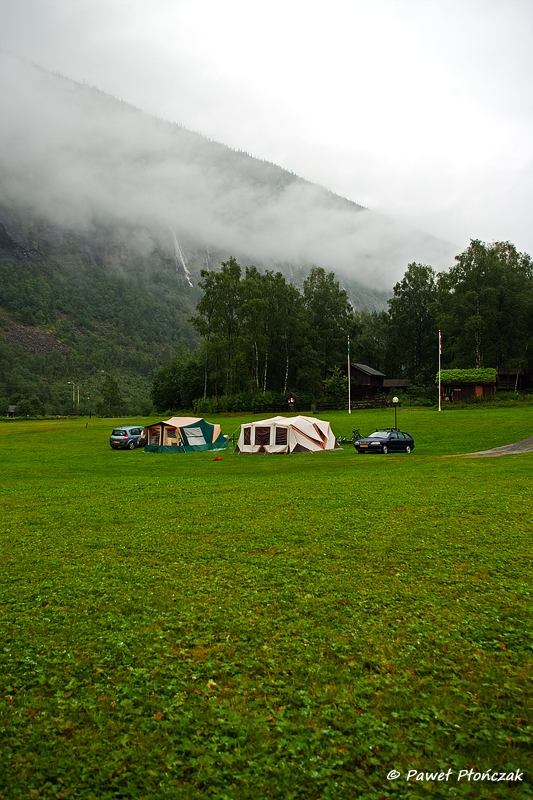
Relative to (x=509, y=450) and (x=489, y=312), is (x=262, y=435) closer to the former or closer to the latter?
(x=509, y=450)

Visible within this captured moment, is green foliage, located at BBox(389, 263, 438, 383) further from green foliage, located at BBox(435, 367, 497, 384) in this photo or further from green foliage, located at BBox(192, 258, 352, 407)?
green foliage, located at BBox(435, 367, 497, 384)

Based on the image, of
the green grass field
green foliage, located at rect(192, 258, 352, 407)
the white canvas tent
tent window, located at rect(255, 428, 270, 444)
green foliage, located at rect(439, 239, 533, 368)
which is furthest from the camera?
green foliage, located at rect(192, 258, 352, 407)

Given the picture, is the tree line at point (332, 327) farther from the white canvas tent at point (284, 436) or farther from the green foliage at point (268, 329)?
the white canvas tent at point (284, 436)

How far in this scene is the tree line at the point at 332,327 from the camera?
238 feet

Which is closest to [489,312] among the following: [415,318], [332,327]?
[415,318]

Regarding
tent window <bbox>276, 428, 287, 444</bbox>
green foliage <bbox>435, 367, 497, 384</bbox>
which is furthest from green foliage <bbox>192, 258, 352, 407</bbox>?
tent window <bbox>276, 428, 287, 444</bbox>

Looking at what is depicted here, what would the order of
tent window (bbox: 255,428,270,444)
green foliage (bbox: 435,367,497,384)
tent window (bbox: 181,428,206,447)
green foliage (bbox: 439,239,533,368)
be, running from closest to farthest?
tent window (bbox: 255,428,270,444), tent window (bbox: 181,428,206,447), green foliage (bbox: 435,367,497,384), green foliage (bbox: 439,239,533,368)

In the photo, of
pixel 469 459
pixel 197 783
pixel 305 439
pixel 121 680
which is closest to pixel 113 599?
pixel 121 680

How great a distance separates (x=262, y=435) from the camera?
3353 centimetres

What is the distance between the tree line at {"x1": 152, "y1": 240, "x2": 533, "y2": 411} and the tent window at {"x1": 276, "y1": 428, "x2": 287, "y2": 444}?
36760mm

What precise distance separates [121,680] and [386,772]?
270 cm

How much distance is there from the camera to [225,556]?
9.44 m

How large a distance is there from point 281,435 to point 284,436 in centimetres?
21

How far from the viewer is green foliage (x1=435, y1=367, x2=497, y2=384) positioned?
205 ft
